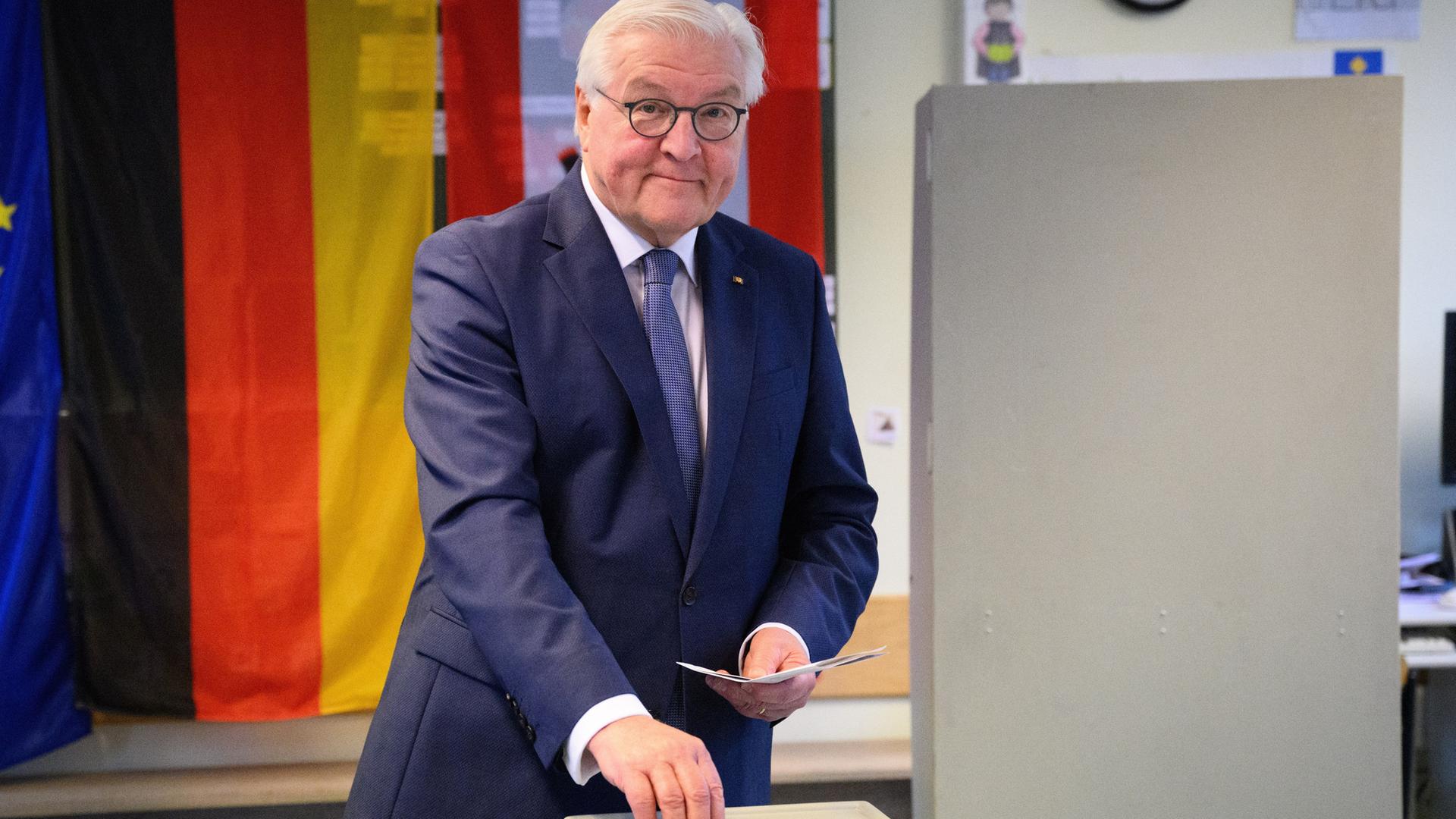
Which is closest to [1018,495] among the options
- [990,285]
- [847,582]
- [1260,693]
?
[990,285]

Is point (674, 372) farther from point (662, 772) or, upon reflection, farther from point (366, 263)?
point (366, 263)

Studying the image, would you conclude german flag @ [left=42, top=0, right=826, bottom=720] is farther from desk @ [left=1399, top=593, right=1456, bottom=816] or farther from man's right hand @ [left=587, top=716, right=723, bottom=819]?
man's right hand @ [left=587, top=716, right=723, bottom=819]

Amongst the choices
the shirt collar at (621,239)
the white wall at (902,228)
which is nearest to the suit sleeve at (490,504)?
the shirt collar at (621,239)

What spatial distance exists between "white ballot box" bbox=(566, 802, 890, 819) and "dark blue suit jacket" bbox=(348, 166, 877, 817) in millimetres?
298

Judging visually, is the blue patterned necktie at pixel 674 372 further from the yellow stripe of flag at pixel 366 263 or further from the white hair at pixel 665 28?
the yellow stripe of flag at pixel 366 263

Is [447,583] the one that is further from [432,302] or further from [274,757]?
[274,757]

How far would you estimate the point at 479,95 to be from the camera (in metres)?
3.19

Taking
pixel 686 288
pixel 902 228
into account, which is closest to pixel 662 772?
pixel 686 288

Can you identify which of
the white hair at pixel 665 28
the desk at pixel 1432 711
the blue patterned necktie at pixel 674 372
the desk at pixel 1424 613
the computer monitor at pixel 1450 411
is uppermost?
the white hair at pixel 665 28

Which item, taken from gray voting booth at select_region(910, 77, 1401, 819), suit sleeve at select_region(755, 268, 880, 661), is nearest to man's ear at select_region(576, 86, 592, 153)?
suit sleeve at select_region(755, 268, 880, 661)

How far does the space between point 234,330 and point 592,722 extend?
102 inches

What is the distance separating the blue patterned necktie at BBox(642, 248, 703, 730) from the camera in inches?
48.4

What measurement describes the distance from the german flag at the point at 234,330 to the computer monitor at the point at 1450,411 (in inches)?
112

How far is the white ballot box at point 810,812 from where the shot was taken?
2.82 ft
